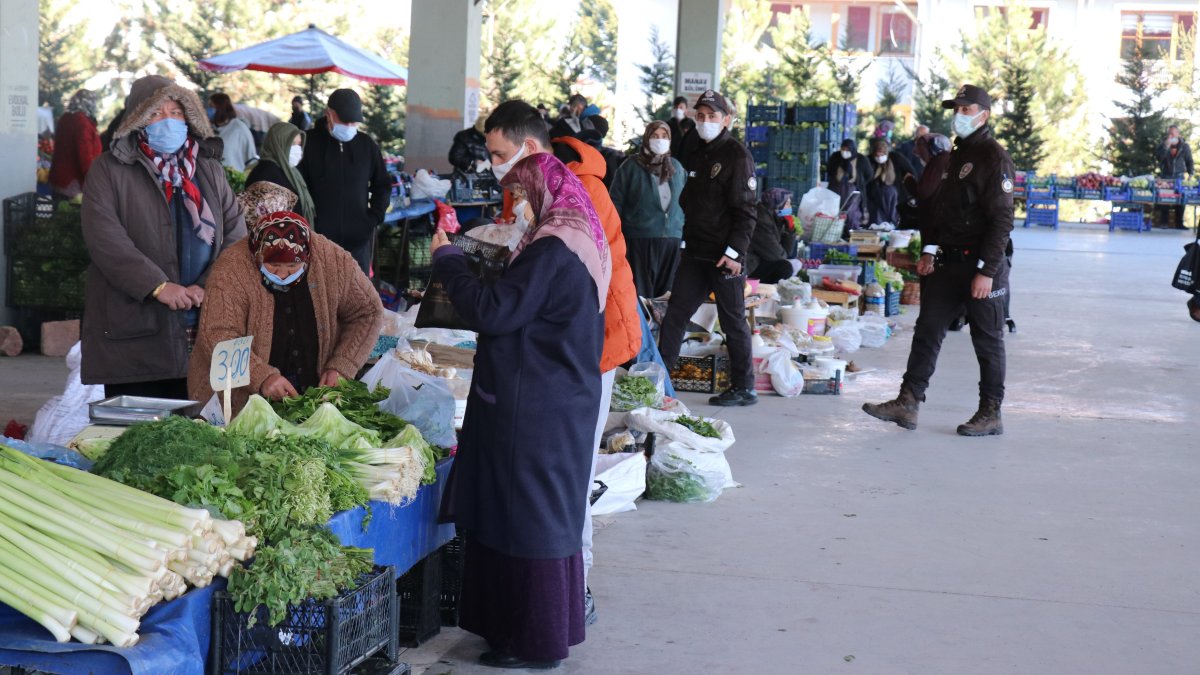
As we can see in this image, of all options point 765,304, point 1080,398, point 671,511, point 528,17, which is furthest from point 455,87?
point 528,17

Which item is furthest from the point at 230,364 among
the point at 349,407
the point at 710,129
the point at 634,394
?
the point at 710,129

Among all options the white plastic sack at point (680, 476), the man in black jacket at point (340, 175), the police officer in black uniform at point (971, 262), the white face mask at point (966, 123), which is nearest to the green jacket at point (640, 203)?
the man in black jacket at point (340, 175)

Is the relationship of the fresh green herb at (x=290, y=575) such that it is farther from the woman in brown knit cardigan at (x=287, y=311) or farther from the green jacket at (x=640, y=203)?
the green jacket at (x=640, y=203)

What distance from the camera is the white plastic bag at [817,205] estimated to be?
15.3m

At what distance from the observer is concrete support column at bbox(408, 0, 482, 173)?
17516 millimetres

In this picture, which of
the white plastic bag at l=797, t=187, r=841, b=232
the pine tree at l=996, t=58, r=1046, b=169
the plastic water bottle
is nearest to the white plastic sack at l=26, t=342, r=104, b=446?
the plastic water bottle

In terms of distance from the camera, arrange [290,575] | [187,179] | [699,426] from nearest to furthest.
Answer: [290,575]
[187,179]
[699,426]

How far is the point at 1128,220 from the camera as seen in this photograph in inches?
1237

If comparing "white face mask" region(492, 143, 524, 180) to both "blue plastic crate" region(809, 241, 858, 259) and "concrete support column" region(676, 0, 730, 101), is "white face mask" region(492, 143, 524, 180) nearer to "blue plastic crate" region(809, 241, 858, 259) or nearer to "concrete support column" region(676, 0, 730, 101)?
"blue plastic crate" region(809, 241, 858, 259)

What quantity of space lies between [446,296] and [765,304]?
23.0 ft

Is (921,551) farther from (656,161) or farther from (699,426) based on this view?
(656,161)

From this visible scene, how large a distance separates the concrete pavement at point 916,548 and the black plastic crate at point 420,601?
0.06 metres

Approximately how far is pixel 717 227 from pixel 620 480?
9.03ft

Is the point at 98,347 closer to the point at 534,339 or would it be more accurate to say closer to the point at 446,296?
the point at 446,296
